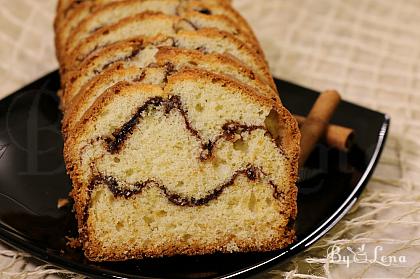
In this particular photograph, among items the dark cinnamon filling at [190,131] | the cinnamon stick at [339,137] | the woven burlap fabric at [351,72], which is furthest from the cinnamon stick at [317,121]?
the dark cinnamon filling at [190,131]

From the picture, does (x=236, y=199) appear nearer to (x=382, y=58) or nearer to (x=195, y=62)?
(x=195, y=62)

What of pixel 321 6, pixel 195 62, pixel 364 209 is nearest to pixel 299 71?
pixel 321 6

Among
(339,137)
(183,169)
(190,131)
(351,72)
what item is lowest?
(351,72)

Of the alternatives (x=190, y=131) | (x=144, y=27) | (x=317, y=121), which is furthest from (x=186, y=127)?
(x=317, y=121)

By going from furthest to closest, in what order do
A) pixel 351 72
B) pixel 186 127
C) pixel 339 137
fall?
pixel 351 72, pixel 339 137, pixel 186 127

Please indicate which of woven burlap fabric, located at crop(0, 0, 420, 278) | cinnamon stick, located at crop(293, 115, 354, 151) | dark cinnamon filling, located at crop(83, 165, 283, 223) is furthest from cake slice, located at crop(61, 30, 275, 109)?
woven burlap fabric, located at crop(0, 0, 420, 278)

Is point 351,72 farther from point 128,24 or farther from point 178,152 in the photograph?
point 178,152

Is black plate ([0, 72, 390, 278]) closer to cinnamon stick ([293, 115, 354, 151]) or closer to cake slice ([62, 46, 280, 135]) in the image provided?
cinnamon stick ([293, 115, 354, 151])
